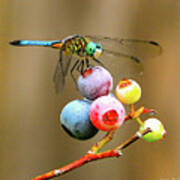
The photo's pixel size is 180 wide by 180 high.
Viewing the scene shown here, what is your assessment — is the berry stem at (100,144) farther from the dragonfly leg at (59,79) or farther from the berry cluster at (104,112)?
the dragonfly leg at (59,79)

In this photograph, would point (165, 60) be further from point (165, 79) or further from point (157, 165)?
point (157, 165)

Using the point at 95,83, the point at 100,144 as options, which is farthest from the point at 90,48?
the point at 100,144

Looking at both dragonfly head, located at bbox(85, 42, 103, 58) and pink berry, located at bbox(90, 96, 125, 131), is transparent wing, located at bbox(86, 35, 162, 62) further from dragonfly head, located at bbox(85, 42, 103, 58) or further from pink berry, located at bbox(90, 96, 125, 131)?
pink berry, located at bbox(90, 96, 125, 131)

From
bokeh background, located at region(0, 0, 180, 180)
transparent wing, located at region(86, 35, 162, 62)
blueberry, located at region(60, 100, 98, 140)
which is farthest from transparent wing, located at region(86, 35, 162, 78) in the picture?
bokeh background, located at region(0, 0, 180, 180)

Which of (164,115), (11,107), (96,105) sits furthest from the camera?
(164,115)

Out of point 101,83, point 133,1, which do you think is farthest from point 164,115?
point 101,83

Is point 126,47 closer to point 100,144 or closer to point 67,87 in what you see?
point 100,144

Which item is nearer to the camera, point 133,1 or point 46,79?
point 46,79

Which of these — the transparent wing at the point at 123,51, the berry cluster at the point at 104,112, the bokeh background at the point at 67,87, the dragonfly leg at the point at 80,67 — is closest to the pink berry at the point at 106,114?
the berry cluster at the point at 104,112
